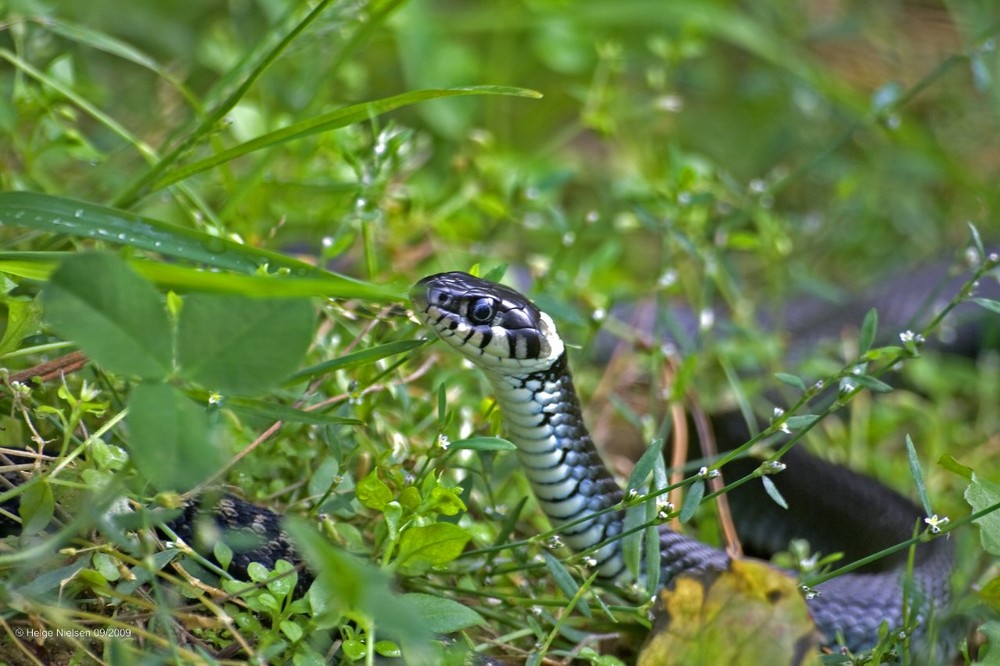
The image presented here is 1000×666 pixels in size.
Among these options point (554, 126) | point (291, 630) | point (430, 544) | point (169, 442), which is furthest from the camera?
point (554, 126)

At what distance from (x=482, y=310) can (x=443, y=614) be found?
0.73 m

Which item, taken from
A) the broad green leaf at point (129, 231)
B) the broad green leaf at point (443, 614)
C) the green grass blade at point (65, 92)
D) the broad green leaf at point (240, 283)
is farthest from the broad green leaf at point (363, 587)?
the green grass blade at point (65, 92)

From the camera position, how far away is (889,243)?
5.01 m

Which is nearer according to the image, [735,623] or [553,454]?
[735,623]

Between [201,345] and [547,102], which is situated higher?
[201,345]

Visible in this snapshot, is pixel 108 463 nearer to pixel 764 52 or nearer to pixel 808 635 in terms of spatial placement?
pixel 808 635

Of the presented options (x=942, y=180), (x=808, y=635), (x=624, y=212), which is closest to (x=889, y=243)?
(x=942, y=180)

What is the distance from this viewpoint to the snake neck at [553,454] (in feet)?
7.61

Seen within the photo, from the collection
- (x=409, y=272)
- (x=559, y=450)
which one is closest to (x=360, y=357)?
(x=559, y=450)

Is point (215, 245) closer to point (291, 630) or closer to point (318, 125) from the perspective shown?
point (318, 125)

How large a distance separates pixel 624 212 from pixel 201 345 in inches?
120

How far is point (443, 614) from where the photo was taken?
5.90ft

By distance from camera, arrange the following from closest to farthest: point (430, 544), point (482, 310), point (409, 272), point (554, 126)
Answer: point (430, 544), point (482, 310), point (409, 272), point (554, 126)

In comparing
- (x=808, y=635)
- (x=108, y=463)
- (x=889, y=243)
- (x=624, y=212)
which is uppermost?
(x=108, y=463)
